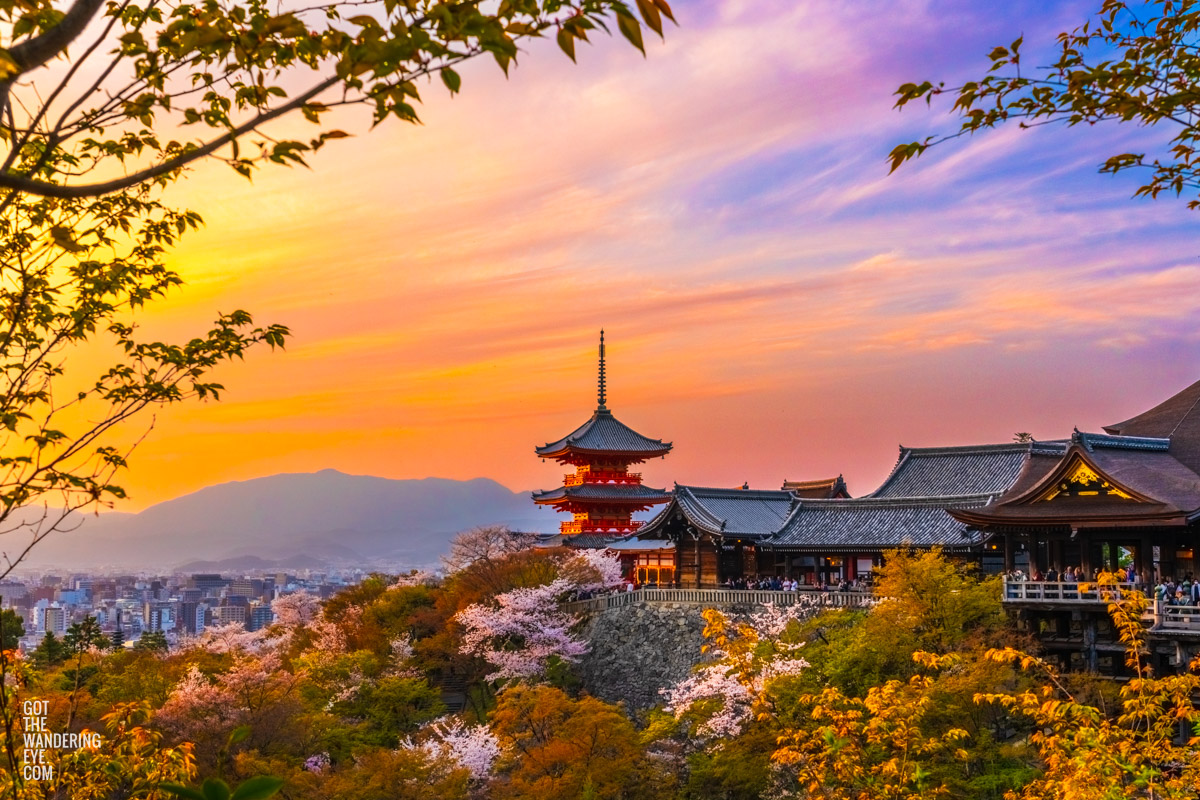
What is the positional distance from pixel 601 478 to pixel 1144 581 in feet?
108

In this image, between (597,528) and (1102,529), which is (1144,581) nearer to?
(1102,529)

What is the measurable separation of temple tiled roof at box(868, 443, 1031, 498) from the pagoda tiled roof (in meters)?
17.2

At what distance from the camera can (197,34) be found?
185 inches

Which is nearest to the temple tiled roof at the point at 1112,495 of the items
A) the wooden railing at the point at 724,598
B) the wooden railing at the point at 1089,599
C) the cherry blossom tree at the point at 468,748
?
the wooden railing at the point at 1089,599

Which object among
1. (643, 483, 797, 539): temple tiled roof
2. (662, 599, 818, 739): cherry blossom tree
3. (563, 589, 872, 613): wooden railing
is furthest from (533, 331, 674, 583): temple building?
(662, 599, 818, 739): cherry blossom tree

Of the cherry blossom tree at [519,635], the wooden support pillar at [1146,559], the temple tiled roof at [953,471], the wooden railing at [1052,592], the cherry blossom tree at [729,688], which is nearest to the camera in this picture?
the wooden railing at [1052,592]

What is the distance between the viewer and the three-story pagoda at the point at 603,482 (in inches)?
2136

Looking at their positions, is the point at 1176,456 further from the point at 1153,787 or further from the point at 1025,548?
the point at 1153,787

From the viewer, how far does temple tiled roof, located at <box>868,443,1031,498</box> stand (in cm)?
3659

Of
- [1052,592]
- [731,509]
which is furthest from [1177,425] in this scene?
[731,509]

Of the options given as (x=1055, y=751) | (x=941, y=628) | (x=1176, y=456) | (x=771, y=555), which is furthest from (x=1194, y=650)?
(x=771, y=555)

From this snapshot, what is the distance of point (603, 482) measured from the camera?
55.4m

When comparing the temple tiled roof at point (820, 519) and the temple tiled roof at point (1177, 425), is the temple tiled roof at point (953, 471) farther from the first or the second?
the temple tiled roof at point (1177, 425)

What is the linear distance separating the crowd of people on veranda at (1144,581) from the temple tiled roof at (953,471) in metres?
7.85
